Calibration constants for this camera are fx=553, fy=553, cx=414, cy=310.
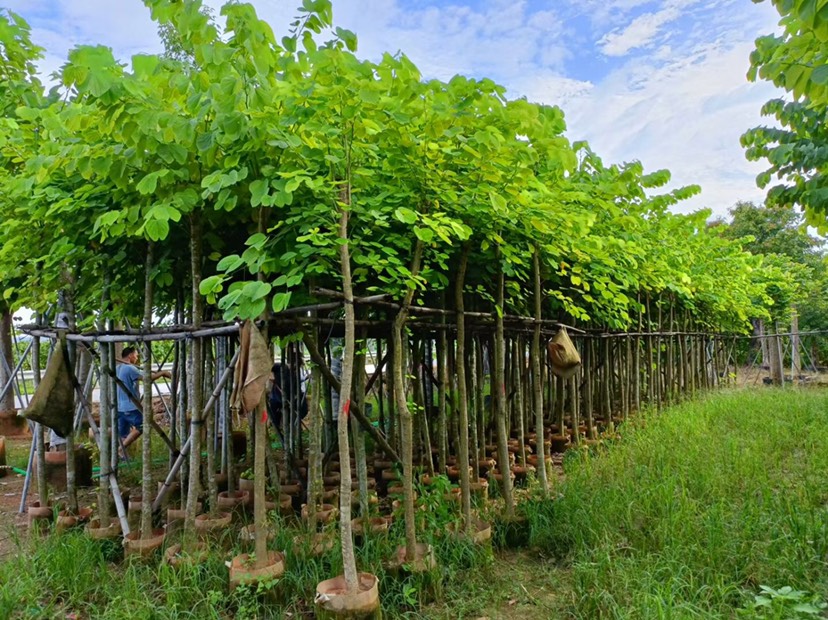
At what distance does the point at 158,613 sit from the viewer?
2883mm

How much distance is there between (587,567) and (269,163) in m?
2.90

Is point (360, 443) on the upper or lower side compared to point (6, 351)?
lower

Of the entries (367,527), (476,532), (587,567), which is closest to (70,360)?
(367,527)

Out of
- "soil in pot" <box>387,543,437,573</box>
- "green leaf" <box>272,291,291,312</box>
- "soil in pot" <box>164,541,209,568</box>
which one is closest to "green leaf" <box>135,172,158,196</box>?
"green leaf" <box>272,291,291,312</box>

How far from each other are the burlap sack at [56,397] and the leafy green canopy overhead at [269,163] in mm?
552

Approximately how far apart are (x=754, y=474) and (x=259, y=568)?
3996 mm

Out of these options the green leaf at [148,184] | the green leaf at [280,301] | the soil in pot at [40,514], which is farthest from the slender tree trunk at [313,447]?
the soil in pot at [40,514]

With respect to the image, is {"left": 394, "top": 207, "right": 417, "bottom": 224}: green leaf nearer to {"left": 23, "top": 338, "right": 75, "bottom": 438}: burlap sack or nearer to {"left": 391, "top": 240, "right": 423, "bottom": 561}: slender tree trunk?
{"left": 391, "top": 240, "right": 423, "bottom": 561}: slender tree trunk

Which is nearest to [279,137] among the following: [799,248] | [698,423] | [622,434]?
[622,434]

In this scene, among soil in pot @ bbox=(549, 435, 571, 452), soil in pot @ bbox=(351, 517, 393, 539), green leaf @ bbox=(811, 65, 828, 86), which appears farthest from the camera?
soil in pot @ bbox=(549, 435, 571, 452)

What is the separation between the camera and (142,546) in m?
3.48

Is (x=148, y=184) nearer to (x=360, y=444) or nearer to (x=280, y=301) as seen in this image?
(x=280, y=301)

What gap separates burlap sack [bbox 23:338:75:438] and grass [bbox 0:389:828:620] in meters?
0.79

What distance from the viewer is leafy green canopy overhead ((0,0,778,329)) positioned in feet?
8.26
